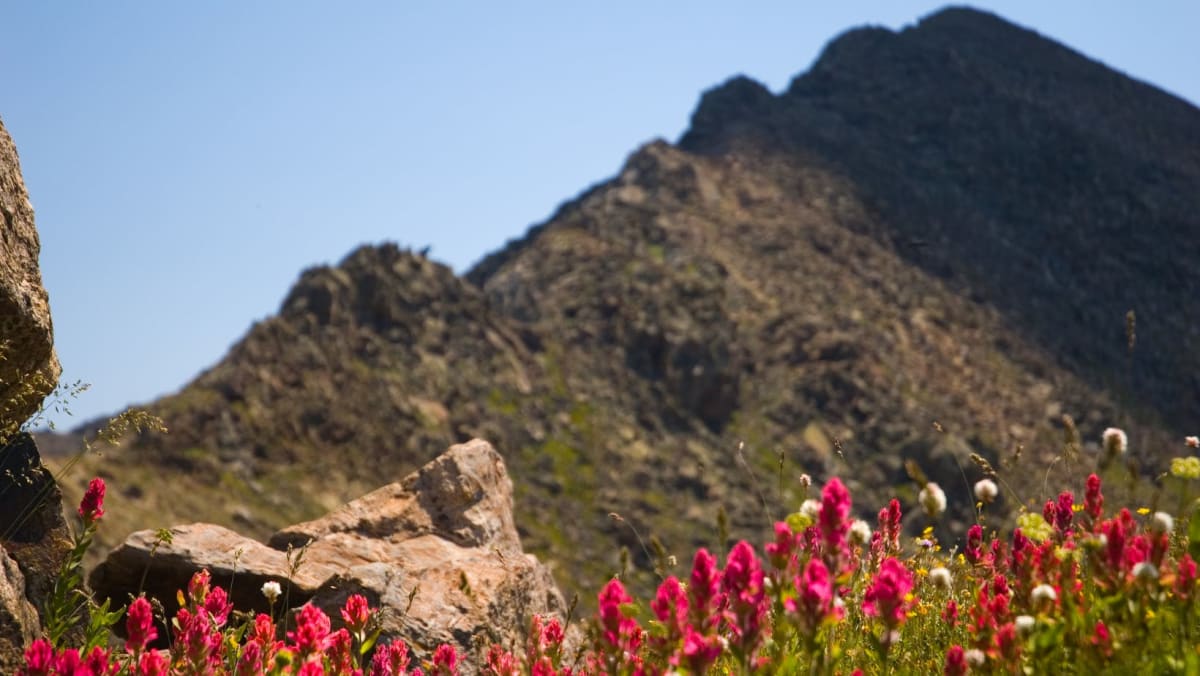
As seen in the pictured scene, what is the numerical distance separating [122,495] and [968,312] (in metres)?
130

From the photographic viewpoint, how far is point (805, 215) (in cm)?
18262

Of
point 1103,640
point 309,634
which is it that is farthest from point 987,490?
point 309,634

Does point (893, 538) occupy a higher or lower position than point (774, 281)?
lower

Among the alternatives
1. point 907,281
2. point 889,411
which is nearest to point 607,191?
point 907,281

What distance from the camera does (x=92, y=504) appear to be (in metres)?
6.99

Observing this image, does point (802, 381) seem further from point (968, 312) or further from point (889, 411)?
point (968, 312)

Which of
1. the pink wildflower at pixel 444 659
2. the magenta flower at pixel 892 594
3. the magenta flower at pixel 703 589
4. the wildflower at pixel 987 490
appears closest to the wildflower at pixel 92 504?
the pink wildflower at pixel 444 659

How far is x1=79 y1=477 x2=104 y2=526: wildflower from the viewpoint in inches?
271

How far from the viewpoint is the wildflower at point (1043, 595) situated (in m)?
4.90

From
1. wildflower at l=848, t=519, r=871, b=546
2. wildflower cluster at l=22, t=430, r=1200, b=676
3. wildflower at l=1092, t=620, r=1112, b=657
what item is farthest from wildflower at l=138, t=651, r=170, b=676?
wildflower at l=1092, t=620, r=1112, b=657

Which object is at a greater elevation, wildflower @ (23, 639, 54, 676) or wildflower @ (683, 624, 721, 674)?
wildflower @ (23, 639, 54, 676)

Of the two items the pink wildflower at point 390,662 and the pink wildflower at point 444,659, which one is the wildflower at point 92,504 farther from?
the pink wildflower at point 444,659

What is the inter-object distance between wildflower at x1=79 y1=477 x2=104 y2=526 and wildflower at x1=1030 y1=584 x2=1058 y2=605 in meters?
5.70

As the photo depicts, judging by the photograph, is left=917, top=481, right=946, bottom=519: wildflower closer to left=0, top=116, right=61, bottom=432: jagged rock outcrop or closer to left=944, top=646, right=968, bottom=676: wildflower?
left=944, top=646, right=968, bottom=676: wildflower
